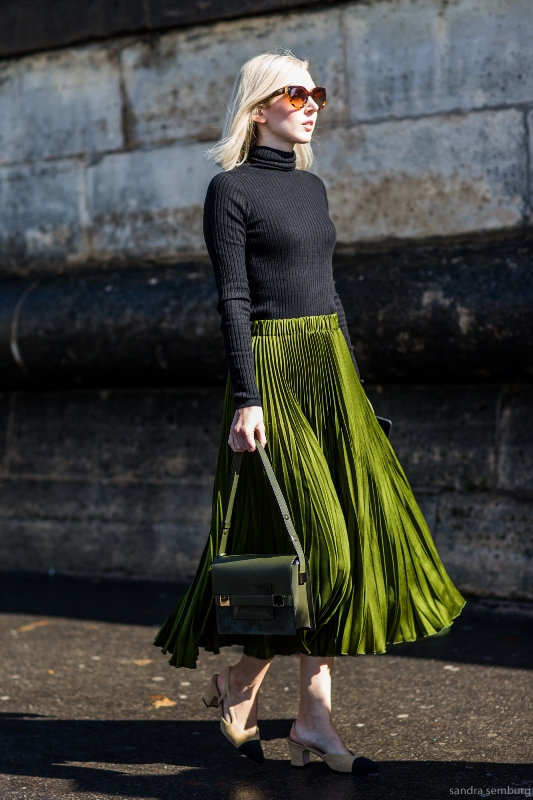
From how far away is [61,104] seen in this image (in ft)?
19.1

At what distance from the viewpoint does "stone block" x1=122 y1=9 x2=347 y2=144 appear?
5.13m

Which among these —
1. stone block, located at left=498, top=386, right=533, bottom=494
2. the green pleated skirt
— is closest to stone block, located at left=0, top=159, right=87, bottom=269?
stone block, located at left=498, top=386, right=533, bottom=494

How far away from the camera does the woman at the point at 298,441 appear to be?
3123 millimetres

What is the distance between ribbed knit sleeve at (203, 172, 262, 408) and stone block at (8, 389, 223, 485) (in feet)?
7.23

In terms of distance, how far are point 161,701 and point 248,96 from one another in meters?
1.96

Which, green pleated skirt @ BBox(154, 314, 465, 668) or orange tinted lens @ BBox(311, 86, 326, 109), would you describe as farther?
orange tinted lens @ BBox(311, 86, 326, 109)

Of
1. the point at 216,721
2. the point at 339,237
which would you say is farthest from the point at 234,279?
the point at 339,237

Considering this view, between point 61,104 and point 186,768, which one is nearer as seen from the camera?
point 186,768

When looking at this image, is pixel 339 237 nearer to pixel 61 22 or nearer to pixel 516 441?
pixel 516 441

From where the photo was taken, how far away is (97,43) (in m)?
5.70

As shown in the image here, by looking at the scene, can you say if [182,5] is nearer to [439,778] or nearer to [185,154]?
[185,154]

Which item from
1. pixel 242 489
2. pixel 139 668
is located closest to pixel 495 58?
pixel 242 489

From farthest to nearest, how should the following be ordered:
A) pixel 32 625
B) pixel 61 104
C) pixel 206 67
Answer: pixel 61 104 < pixel 206 67 < pixel 32 625

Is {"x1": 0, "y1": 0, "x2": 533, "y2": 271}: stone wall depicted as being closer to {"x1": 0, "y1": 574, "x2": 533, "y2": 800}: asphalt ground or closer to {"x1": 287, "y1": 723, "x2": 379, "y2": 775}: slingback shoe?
{"x1": 0, "y1": 574, "x2": 533, "y2": 800}: asphalt ground
